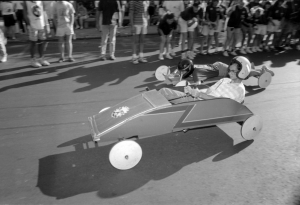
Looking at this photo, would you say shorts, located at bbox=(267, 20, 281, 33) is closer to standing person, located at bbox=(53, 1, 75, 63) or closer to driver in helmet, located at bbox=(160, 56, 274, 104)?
driver in helmet, located at bbox=(160, 56, 274, 104)

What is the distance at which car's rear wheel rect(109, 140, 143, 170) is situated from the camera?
3.96 meters

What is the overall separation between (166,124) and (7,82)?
506 centimetres

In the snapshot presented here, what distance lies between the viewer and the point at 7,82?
757 cm

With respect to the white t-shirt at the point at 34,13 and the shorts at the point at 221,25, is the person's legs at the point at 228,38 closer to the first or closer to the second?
the shorts at the point at 221,25

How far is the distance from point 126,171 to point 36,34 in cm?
562

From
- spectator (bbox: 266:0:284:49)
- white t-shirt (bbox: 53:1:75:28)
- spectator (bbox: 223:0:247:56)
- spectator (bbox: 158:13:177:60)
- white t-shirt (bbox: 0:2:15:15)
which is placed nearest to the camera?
white t-shirt (bbox: 53:1:75:28)

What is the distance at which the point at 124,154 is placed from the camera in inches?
158

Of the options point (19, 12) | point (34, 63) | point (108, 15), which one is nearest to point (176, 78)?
point (108, 15)

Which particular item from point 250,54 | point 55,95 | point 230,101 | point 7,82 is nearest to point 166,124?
point 230,101

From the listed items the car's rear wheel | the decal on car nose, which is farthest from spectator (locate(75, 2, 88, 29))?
the car's rear wheel

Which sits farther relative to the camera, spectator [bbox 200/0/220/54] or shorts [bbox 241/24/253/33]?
shorts [bbox 241/24/253/33]

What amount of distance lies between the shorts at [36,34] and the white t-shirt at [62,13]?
526 millimetres

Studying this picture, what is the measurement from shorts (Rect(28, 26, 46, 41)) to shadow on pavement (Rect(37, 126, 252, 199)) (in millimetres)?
4426

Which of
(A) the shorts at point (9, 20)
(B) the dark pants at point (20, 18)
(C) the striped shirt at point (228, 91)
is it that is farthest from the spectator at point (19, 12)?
(C) the striped shirt at point (228, 91)
